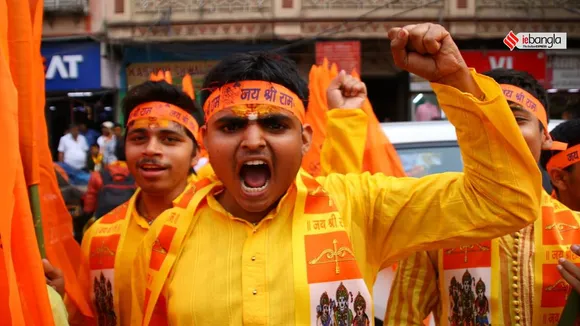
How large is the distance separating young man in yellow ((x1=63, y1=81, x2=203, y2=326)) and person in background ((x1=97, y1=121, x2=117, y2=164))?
8.94 meters

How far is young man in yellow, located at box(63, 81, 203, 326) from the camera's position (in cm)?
270

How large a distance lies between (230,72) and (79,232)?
509 centimetres

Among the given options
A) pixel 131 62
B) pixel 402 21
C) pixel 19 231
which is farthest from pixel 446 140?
pixel 131 62

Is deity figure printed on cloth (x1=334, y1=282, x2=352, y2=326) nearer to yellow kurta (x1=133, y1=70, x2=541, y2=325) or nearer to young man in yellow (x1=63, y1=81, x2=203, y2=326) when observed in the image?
yellow kurta (x1=133, y1=70, x2=541, y2=325)

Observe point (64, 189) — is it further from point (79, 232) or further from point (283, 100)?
point (283, 100)

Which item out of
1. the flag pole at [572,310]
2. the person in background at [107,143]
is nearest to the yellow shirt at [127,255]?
the flag pole at [572,310]

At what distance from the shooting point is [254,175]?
73.7 inches

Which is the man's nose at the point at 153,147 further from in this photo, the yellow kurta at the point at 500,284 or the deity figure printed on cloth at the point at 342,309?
the deity figure printed on cloth at the point at 342,309

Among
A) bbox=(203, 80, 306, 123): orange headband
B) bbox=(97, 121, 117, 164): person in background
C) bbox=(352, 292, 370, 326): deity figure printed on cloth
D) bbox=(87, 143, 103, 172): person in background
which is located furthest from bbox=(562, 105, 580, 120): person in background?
bbox=(87, 143, 103, 172): person in background

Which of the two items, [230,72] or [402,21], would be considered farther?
[402,21]

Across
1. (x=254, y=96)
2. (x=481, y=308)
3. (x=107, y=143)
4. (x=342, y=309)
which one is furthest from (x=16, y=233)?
(x=107, y=143)

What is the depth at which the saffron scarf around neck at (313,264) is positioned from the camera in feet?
5.83

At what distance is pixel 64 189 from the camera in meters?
5.98

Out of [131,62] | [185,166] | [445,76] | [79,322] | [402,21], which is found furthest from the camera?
[131,62]
